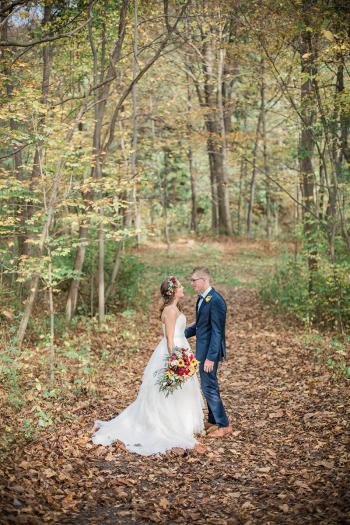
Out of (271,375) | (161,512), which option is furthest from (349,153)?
(161,512)

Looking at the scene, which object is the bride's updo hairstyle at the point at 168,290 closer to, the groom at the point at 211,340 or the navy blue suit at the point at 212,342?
the groom at the point at 211,340

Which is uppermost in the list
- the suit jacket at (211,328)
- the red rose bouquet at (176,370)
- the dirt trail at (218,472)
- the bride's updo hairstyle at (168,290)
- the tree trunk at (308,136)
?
the tree trunk at (308,136)

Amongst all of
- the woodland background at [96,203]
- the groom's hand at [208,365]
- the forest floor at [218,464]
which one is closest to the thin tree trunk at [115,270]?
the woodland background at [96,203]

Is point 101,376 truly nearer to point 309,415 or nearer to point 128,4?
point 309,415

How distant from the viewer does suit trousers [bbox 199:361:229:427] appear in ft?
22.9

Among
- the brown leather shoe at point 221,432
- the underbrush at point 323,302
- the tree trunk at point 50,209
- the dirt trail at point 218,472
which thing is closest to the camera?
the dirt trail at point 218,472

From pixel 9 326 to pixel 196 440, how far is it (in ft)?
19.7

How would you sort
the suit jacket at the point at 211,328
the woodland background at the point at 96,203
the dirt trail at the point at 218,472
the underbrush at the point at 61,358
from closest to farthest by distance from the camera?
the dirt trail at the point at 218,472, the suit jacket at the point at 211,328, the underbrush at the point at 61,358, the woodland background at the point at 96,203

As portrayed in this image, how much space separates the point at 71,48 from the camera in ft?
44.1

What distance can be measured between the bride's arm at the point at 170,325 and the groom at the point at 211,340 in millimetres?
373

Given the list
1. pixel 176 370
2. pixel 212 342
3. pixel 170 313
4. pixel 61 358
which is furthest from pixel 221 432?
pixel 61 358

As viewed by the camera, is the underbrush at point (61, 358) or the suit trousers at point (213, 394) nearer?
the suit trousers at point (213, 394)

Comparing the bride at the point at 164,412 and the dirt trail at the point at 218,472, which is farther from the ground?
the bride at the point at 164,412

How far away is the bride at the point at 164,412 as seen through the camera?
6715mm
